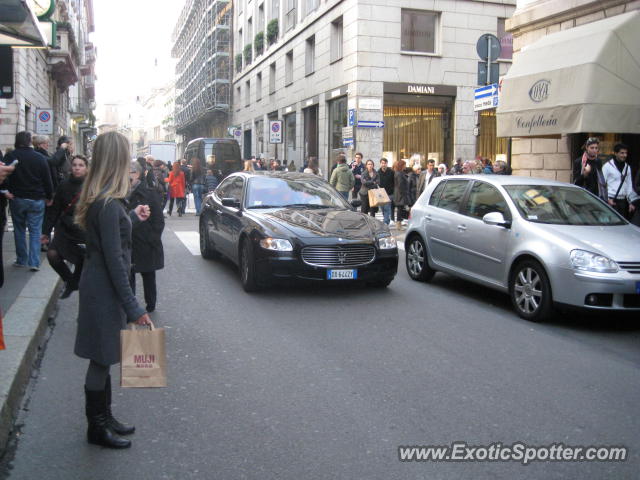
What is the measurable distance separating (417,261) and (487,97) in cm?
505

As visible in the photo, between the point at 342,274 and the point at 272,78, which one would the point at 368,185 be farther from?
the point at 272,78

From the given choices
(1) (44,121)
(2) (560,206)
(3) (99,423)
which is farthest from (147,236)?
(1) (44,121)

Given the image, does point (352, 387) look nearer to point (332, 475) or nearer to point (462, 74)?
point (332, 475)

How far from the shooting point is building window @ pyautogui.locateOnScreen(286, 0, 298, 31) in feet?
105

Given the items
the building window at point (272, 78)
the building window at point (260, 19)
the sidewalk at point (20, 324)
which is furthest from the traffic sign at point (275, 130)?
the sidewalk at point (20, 324)

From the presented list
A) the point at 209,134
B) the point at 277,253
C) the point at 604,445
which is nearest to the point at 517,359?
the point at 604,445

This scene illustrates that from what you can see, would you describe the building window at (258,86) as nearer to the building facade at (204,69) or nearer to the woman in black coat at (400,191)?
the building facade at (204,69)

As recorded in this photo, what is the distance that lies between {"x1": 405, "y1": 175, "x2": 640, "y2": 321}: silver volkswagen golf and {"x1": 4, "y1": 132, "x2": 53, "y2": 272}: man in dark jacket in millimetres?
5154

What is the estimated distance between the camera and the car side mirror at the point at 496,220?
768cm

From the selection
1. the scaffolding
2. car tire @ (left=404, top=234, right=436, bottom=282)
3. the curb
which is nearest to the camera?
the curb

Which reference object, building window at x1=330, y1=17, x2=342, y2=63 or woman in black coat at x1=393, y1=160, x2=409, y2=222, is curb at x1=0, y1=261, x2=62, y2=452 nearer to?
woman in black coat at x1=393, y1=160, x2=409, y2=222

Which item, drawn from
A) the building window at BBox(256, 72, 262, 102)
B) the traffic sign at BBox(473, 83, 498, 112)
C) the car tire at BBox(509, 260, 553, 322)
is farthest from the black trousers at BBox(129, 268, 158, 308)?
the building window at BBox(256, 72, 262, 102)

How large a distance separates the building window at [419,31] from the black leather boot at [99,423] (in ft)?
75.2

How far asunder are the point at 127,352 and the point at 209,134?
5843cm
